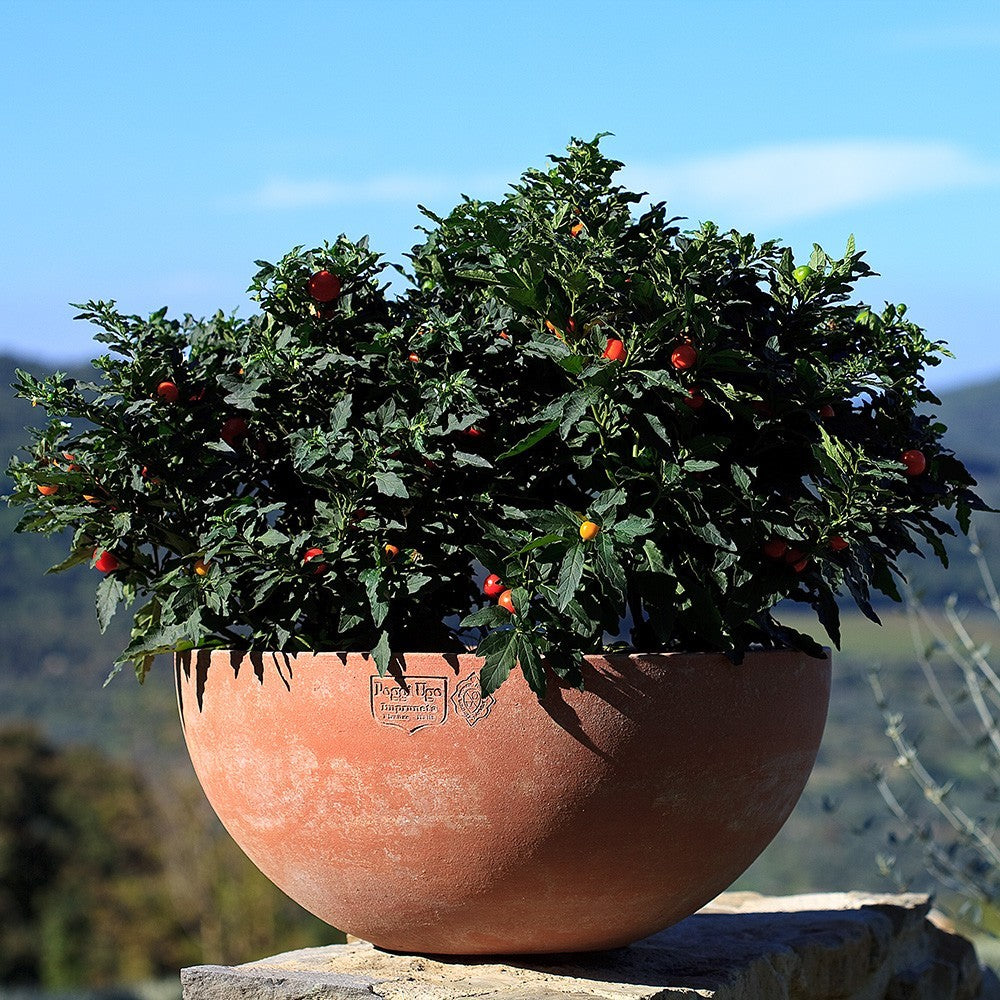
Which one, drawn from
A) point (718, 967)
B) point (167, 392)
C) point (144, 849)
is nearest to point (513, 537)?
point (167, 392)

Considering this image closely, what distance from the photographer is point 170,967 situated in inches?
653

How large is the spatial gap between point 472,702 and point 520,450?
42cm

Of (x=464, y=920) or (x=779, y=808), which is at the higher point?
(x=779, y=808)

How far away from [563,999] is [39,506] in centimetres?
127

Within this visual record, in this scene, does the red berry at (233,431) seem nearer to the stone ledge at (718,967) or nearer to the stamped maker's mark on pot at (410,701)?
the stamped maker's mark on pot at (410,701)

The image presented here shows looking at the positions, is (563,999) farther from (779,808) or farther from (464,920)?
(779,808)

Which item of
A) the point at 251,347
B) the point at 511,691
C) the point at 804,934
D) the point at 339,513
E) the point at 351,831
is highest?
the point at 251,347

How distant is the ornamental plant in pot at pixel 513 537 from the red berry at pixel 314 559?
Answer: 12mm

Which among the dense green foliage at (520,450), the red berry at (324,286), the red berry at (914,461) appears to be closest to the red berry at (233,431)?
the dense green foliage at (520,450)

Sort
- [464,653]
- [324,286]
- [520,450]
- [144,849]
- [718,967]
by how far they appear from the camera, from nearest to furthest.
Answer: [520,450]
[464,653]
[324,286]
[718,967]
[144,849]

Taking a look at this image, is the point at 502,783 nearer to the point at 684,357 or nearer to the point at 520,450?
the point at 520,450

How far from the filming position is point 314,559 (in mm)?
2008

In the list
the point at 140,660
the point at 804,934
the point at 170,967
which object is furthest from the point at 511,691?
the point at 170,967

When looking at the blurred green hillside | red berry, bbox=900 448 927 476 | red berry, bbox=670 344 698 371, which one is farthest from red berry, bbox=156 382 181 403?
the blurred green hillside
